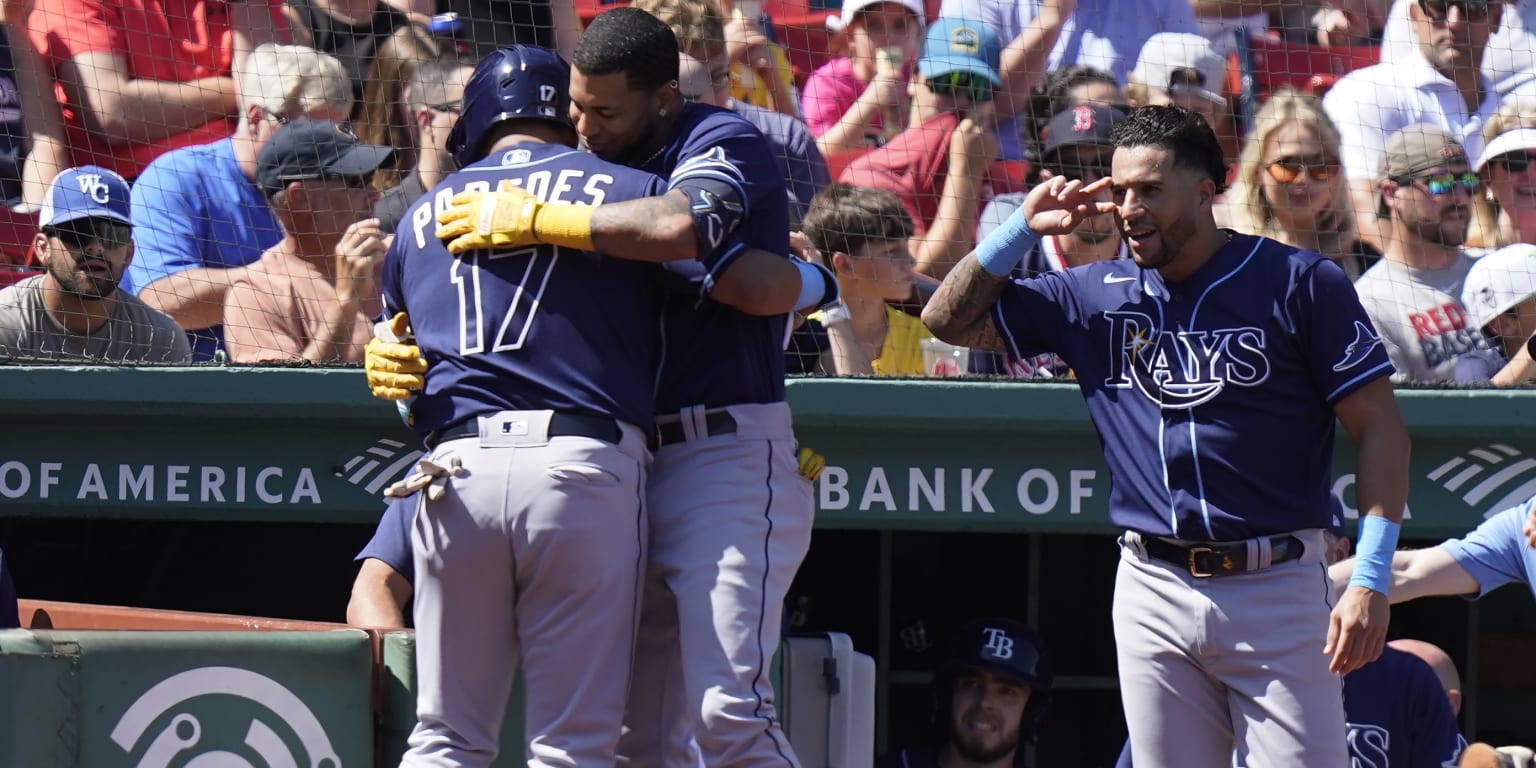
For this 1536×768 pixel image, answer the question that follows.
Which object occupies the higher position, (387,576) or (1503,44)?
(1503,44)

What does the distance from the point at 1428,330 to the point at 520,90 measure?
3.00m

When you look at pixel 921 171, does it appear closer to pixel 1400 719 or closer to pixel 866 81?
pixel 866 81

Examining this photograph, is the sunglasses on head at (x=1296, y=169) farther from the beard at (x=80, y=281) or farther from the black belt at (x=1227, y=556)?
the beard at (x=80, y=281)

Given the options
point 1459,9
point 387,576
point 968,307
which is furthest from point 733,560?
point 1459,9

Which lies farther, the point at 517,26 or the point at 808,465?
the point at 517,26

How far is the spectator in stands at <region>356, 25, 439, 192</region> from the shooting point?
17.5 ft

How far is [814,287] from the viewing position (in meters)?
3.17

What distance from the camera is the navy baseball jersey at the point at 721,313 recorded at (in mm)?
3105

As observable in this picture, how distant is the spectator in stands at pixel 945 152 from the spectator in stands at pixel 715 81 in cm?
17

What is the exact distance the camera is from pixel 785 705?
4.03 m

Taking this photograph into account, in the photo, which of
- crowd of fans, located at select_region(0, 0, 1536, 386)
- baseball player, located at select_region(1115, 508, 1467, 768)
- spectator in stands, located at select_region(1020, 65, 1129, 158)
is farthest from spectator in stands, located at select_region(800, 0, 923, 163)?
baseball player, located at select_region(1115, 508, 1467, 768)

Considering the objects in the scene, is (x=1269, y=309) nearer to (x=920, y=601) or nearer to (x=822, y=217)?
(x=822, y=217)

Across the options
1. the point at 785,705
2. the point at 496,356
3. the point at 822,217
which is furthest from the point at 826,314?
the point at 496,356

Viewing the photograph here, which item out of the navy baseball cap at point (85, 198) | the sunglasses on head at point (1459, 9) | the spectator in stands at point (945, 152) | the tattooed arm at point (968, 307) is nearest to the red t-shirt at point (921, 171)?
the spectator in stands at point (945, 152)
